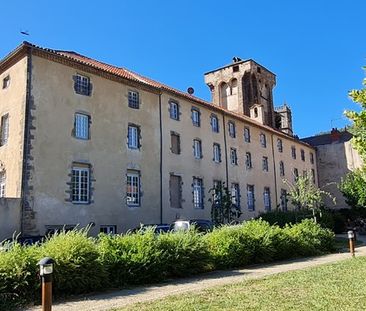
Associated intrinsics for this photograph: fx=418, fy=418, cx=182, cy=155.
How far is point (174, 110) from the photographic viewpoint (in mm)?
27594

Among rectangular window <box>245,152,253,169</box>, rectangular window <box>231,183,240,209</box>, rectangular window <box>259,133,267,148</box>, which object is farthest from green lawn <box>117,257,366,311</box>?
rectangular window <box>259,133,267,148</box>

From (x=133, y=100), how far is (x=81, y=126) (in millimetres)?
4227

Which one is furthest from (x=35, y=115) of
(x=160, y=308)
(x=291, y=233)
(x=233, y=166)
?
(x=233, y=166)

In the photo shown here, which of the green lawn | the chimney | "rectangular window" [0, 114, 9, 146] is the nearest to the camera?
the green lawn

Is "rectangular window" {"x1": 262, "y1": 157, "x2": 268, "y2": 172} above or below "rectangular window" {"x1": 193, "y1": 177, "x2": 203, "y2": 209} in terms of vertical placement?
above

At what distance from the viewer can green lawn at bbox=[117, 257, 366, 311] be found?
288 inches

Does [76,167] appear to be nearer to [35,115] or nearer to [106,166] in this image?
[106,166]

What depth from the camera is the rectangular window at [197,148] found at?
28750 millimetres

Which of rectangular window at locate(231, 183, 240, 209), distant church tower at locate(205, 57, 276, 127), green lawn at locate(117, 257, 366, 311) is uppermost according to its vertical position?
distant church tower at locate(205, 57, 276, 127)

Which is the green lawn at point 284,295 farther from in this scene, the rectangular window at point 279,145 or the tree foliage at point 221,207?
the rectangular window at point 279,145

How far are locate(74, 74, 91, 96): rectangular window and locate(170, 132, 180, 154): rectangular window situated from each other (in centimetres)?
669

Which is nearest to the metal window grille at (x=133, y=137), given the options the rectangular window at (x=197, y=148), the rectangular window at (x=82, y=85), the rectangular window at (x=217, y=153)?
the rectangular window at (x=82, y=85)

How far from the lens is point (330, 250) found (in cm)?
1947

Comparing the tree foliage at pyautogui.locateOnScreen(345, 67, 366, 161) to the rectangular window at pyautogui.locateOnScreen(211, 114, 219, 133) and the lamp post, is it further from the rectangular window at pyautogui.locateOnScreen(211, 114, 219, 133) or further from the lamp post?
the rectangular window at pyautogui.locateOnScreen(211, 114, 219, 133)
